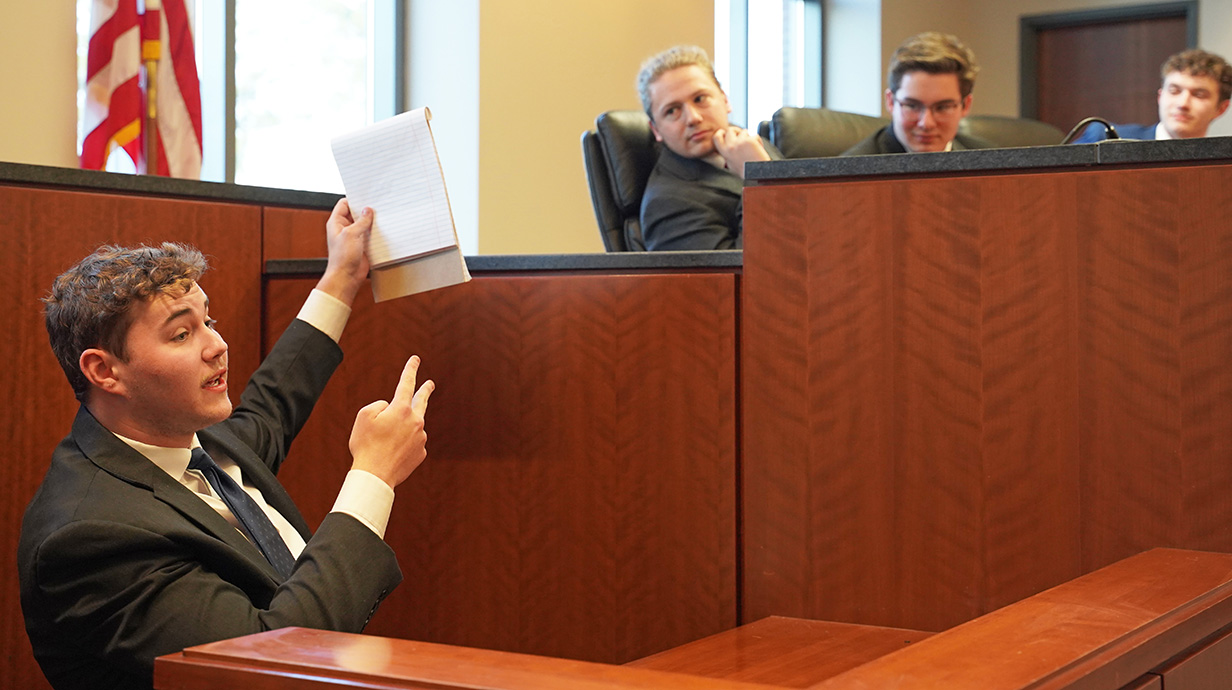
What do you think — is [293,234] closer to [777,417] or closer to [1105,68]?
[777,417]

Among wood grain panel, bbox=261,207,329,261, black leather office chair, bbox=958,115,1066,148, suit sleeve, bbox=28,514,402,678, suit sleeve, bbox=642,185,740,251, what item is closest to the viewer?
suit sleeve, bbox=28,514,402,678

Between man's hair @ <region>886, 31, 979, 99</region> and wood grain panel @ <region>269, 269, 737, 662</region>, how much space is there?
1.41 meters

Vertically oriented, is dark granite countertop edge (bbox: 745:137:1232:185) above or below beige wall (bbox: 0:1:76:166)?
below

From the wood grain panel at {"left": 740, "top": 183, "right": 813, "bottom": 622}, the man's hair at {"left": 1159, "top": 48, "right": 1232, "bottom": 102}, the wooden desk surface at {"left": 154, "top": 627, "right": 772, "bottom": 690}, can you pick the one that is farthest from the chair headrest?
the wooden desk surface at {"left": 154, "top": 627, "right": 772, "bottom": 690}

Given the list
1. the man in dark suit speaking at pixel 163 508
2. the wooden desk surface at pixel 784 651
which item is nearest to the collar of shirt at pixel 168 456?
the man in dark suit speaking at pixel 163 508

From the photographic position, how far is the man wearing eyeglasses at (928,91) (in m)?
2.92

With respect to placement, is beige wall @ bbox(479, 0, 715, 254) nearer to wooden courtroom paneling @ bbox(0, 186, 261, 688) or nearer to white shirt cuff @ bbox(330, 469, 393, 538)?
wooden courtroom paneling @ bbox(0, 186, 261, 688)

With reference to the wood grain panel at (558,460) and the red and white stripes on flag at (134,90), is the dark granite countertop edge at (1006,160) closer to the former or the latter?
the wood grain panel at (558,460)

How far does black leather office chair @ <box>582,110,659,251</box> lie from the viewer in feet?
9.63

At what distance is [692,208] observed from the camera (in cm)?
263

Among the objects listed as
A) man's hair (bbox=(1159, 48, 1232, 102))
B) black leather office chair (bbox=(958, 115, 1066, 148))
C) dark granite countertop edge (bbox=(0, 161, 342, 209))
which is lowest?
dark granite countertop edge (bbox=(0, 161, 342, 209))

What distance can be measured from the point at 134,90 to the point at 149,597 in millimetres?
2496

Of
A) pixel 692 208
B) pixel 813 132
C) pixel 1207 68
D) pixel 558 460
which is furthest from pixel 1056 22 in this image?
pixel 558 460

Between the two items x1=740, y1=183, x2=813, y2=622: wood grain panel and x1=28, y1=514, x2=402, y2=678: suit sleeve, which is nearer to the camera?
x1=28, y1=514, x2=402, y2=678: suit sleeve
